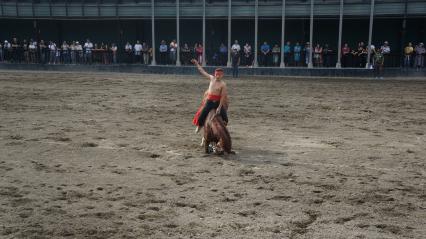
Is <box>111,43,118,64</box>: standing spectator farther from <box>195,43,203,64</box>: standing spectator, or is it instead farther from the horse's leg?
the horse's leg

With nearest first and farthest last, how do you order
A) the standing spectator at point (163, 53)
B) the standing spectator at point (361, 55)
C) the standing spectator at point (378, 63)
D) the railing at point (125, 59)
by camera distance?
the standing spectator at point (378, 63)
the standing spectator at point (361, 55)
the railing at point (125, 59)
the standing spectator at point (163, 53)

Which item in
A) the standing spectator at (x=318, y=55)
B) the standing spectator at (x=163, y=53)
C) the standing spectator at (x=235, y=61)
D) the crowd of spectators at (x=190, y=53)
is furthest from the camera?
the standing spectator at (x=163, y=53)

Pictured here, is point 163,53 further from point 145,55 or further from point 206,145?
point 206,145

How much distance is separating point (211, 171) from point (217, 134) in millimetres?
1429

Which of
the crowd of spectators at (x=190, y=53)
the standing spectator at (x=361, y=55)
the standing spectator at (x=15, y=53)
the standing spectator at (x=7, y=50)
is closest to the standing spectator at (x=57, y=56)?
the crowd of spectators at (x=190, y=53)

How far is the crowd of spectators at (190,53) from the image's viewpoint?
31.0 metres

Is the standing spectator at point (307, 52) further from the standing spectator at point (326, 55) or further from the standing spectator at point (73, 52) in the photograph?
the standing spectator at point (73, 52)

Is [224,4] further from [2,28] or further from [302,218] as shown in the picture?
[302,218]

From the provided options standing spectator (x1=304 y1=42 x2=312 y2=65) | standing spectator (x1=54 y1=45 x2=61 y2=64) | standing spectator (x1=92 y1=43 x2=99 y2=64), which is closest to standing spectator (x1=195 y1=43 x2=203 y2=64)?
standing spectator (x1=304 y1=42 x2=312 y2=65)

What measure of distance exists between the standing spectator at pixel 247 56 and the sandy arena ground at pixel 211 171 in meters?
12.9

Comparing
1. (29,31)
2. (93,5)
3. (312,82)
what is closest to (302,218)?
(312,82)

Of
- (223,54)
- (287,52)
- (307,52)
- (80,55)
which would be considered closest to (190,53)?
(223,54)

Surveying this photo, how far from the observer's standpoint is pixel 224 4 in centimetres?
3331

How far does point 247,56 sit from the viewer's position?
107 feet
